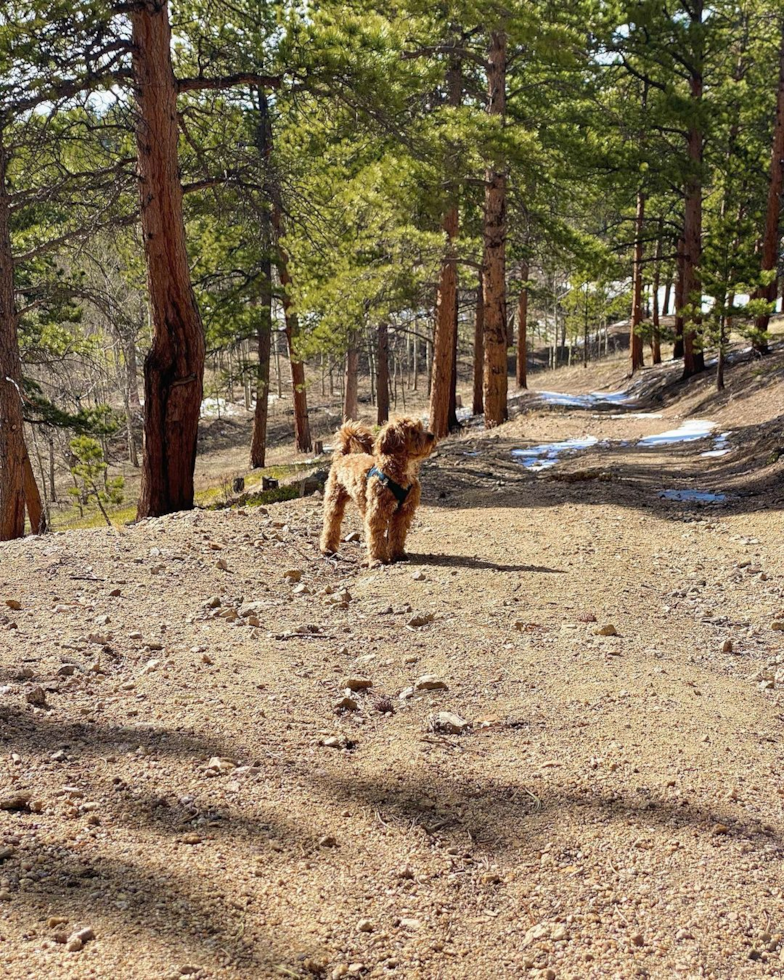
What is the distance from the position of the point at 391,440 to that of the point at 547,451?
7400mm

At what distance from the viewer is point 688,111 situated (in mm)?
15664

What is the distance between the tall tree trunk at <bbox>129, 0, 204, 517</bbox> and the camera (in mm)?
7961

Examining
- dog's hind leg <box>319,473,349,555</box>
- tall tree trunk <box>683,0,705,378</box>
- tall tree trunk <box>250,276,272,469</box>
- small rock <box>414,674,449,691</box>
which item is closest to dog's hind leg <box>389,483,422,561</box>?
dog's hind leg <box>319,473,349,555</box>

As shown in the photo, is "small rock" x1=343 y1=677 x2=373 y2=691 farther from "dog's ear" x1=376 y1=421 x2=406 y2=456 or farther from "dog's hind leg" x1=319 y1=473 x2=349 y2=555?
"dog's hind leg" x1=319 y1=473 x2=349 y2=555

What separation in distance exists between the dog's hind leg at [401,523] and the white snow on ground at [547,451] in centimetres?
532

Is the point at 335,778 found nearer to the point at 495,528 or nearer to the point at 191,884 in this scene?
the point at 191,884

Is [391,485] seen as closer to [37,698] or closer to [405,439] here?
[405,439]

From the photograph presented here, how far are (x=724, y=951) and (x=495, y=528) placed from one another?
18.3 feet

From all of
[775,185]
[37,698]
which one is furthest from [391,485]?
[775,185]

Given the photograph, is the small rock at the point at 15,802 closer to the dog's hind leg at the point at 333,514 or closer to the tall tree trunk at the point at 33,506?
the dog's hind leg at the point at 333,514

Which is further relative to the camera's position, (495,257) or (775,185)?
(775,185)

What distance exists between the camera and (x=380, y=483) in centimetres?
638

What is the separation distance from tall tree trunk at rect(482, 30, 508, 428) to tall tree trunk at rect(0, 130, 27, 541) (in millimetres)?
8466

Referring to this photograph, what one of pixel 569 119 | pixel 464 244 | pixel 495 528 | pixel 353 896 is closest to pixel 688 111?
pixel 569 119
